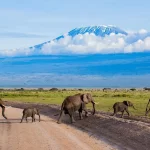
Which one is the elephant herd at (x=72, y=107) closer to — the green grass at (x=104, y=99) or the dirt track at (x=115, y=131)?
the dirt track at (x=115, y=131)

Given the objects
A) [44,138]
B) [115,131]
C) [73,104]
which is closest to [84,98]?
[73,104]

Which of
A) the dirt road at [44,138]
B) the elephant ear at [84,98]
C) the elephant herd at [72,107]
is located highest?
the elephant ear at [84,98]

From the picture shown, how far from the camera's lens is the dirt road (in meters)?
20.4

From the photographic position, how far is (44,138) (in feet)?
76.2

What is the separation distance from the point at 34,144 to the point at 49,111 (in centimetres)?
2229

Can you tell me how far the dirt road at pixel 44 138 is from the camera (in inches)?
805

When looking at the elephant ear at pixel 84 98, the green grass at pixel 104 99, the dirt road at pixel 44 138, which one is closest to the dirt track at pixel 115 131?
the dirt road at pixel 44 138

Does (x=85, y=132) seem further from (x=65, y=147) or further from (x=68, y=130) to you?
(x=65, y=147)

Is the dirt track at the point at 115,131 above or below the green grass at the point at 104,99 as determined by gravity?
below

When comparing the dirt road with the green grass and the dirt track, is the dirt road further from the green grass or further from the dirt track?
the green grass

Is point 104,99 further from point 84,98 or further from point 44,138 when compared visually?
point 44,138

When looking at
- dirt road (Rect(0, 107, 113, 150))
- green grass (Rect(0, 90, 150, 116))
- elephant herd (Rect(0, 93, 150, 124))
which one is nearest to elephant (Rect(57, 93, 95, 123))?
elephant herd (Rect(0, 93, 150, 124))

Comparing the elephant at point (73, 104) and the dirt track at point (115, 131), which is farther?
the elephant at point (73, 104)

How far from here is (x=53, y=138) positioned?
2319cm
